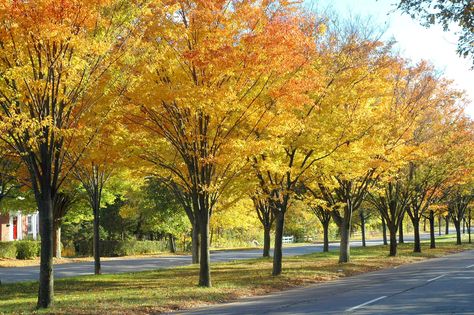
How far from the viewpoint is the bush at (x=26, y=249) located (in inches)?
1574

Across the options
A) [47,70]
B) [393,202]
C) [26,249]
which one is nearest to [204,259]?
[47,70]

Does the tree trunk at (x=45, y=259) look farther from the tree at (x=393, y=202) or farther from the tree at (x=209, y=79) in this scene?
the tree at (x=393, y=202)

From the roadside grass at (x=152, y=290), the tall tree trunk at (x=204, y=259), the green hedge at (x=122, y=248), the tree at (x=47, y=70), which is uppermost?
the tree at (x=47, y=70)

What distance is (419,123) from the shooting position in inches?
1199

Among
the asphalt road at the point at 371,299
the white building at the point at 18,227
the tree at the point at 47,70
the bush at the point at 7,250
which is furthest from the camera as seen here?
the white building at the point at 18,227

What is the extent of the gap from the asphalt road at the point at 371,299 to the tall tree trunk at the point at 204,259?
250cm

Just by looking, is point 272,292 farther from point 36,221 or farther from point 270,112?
point 36,221

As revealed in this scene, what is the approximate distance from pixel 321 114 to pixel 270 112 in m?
3.79

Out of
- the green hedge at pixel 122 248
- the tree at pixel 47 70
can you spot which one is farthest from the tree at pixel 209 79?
the green hedge at pixel 122 248

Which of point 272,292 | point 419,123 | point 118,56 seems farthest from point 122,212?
point 118,56

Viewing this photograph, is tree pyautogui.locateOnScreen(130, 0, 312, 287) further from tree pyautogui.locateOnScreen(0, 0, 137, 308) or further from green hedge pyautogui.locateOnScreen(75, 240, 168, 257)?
green hedge pyautogui.locateOnScreen(75, 240, 168, 257)

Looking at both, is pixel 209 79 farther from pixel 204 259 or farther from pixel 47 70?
pixel 204 259

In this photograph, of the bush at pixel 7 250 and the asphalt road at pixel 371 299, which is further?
the bush at pixel 7 250

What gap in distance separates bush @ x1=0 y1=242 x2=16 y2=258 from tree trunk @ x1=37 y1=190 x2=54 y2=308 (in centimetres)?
2758
